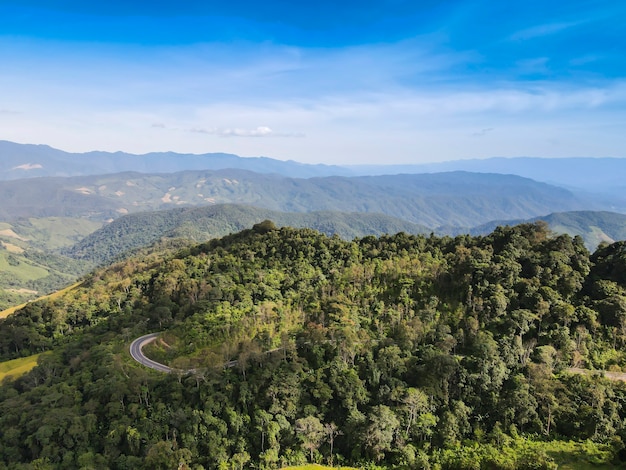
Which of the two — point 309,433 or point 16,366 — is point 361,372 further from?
point 16,366

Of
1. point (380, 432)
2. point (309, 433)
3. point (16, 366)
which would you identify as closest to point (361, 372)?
point (380, 432)

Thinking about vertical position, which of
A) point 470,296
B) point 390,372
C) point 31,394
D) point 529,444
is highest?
point 470,296

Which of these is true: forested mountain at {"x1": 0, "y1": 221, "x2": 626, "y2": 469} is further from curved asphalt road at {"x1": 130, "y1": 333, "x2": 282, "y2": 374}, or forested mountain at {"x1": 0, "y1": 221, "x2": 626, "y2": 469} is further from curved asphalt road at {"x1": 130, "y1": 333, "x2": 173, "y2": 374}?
curved asphalt road at {"x1": 130, "y1": 333, "x2": 173, "y2": 374}

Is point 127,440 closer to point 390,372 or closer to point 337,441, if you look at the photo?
point 337,441

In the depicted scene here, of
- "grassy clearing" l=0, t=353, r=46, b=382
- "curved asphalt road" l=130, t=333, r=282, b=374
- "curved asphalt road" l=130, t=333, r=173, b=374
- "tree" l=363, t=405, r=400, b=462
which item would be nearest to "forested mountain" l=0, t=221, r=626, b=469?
"tree" l=363, t=405, r=400, b=462

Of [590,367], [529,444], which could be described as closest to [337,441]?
[529,444]

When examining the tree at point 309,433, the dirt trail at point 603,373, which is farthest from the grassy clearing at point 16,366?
the dirt trail at point 603,373
